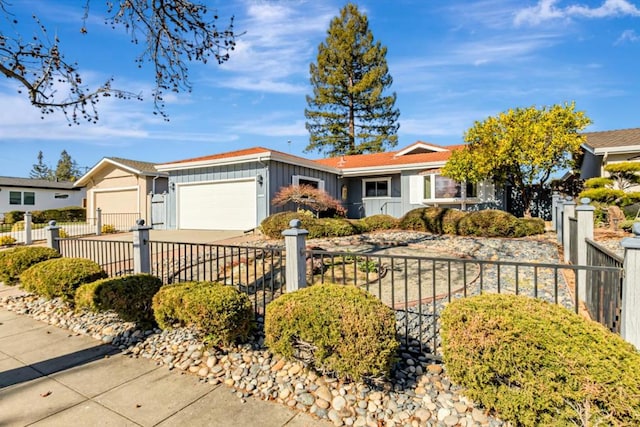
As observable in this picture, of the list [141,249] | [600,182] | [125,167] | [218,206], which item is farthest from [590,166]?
[125,167]

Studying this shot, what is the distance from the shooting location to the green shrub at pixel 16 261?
242 inches

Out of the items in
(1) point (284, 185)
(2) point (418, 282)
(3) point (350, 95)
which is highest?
(3) point (350, 95)

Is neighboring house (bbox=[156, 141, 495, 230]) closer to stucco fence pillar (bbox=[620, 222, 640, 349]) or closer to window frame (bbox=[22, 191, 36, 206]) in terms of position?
stucco fence pillar (bbox=[620, 222, 640, 349])

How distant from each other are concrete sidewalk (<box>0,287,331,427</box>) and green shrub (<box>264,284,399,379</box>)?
0.48m

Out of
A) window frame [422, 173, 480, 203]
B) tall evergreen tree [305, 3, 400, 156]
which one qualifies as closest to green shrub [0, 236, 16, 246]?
window frame [422, 173, 480, 203]

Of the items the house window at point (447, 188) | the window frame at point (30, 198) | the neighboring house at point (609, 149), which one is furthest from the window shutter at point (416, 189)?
the window frame at point (30, 198)

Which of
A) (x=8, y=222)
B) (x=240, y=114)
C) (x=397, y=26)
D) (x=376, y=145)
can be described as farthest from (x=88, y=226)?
(x=376, y=145)

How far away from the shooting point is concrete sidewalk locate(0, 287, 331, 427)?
2.65 metres

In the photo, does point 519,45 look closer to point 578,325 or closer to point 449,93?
point 449,93

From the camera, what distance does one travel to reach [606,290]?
10.1 feet

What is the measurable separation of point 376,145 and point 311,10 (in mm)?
20495

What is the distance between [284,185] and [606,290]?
11057mm

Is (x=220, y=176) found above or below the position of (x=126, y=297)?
above

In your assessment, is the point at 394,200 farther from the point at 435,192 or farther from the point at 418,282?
the point at 418,282
